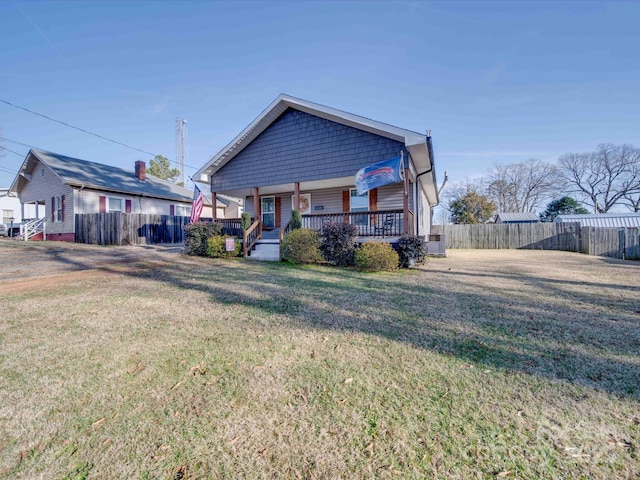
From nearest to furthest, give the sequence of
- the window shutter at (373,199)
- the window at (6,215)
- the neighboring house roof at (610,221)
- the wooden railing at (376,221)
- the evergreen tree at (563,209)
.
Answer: the wooden railing at (376,221) < the window shutter at (373,199) < the neighboring house roof at (610,221) < the window at (6,215) < the evergreen tree at (563,209)

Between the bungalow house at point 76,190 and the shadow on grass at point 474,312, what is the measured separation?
14.5 meters

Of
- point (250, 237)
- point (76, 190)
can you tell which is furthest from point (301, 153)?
point (76, 190)

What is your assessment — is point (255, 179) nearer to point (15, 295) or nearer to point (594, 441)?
point (15, 295)

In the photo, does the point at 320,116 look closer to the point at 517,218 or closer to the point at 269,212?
the point at 269,212

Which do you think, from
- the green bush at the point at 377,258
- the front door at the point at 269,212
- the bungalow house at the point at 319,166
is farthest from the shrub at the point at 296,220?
the front door at the point at 269,212

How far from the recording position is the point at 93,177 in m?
20.2

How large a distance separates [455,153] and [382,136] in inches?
1158

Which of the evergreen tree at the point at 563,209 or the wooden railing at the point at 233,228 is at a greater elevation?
the evergreen tree at the point at 563,209

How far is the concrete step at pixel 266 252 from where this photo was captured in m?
11.8

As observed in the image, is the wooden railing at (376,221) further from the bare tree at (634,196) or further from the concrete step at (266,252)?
the bare tree at (634,196)

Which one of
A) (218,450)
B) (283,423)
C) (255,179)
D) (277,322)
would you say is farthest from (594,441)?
(255,179)

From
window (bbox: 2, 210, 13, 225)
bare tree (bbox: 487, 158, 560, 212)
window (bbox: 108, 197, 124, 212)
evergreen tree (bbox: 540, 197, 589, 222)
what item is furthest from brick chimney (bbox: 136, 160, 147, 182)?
evergreen tree (bbox: 540, 197, 589, 222)

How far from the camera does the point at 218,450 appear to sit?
1.86 metres

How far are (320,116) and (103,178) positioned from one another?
18249 mm
